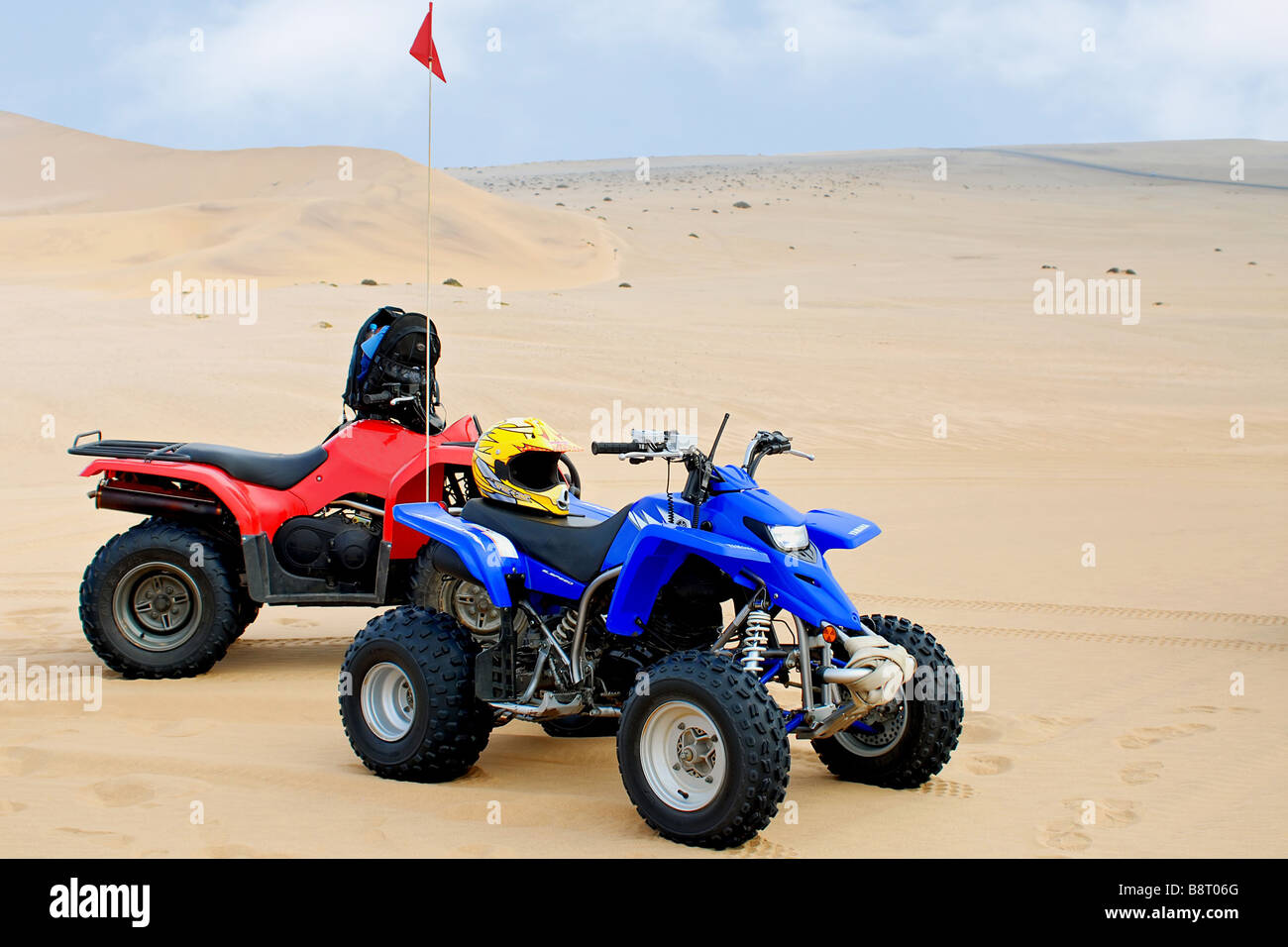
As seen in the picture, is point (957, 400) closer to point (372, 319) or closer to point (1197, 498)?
point (1197, 498)

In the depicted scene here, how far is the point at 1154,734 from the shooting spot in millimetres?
6145

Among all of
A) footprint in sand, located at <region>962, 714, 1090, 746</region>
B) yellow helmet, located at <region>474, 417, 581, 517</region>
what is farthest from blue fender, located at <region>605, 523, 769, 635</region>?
footprint in sand, located at <region>962, 714, 1090, 746</region>

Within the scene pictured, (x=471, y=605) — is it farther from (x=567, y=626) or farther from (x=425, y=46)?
(x=425, y=46)

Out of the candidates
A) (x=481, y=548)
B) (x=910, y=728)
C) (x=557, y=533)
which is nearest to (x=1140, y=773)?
(x=910, y=728)

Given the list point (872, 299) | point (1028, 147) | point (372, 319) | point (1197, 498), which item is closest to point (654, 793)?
point (372, 319)

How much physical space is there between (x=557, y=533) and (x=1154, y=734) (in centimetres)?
295

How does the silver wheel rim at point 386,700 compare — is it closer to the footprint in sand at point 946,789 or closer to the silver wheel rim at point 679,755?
the silver wheel rim at point 679,755

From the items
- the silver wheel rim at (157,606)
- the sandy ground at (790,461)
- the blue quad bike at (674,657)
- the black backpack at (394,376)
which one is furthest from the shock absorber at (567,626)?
the silver wheel rim at (157,606)

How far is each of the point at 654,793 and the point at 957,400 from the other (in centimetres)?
1807

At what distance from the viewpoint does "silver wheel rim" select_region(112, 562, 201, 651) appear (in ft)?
24.2

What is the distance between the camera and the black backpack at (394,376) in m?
7.69

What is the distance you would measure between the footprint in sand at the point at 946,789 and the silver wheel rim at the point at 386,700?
2.13 metres

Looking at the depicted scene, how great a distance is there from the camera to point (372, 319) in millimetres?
7859

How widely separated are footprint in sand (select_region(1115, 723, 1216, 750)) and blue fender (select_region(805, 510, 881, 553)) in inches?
69.9
